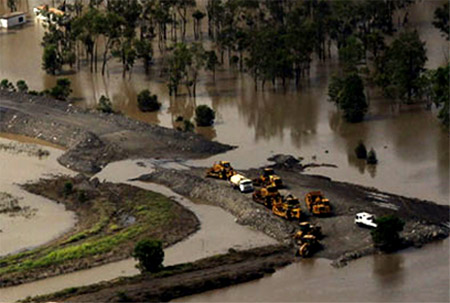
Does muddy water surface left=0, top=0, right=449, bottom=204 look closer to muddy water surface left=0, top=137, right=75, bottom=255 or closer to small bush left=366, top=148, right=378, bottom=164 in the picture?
small bush left=366, top=148, right=378, bottom=164

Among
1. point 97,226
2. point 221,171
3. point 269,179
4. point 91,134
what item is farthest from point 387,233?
point 91,134

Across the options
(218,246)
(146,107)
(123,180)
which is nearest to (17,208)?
(123,180)

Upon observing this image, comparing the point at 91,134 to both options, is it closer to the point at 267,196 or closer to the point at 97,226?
the point at 97,226

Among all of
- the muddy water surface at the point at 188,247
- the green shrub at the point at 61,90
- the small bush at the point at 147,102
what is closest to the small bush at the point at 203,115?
the small bush at the point at 147,102

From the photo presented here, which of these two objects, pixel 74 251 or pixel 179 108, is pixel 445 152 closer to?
pixel 179 108

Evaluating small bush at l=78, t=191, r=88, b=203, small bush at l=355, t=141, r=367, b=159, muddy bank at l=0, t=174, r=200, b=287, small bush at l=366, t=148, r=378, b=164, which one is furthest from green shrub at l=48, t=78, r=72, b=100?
small bush at l=366, t=148, r=378, b=164

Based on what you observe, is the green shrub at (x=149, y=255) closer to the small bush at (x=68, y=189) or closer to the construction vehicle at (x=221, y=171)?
the construction vehicle at (x=221, y=171)
